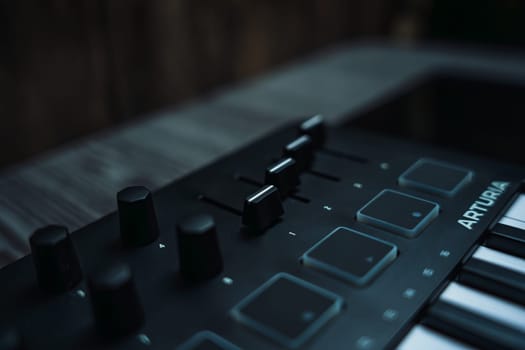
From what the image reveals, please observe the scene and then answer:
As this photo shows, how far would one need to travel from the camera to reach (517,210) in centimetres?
50

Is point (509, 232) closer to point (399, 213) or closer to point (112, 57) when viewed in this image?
point (399, 213)

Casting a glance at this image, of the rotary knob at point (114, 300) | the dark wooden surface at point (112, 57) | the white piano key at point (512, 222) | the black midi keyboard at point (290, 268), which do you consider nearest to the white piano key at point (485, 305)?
the black midi keyboard at point (290, 268)

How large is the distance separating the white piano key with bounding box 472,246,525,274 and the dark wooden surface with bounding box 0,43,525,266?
0.38m

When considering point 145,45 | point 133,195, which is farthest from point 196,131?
point 133,195

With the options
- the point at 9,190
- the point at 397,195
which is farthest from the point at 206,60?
the point at 397,195

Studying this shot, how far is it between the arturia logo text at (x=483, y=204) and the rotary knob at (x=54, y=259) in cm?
33

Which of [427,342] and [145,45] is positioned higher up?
[145,45]

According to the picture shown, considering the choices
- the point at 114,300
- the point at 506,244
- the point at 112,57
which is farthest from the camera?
the point at 112,57

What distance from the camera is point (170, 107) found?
936 millimetres

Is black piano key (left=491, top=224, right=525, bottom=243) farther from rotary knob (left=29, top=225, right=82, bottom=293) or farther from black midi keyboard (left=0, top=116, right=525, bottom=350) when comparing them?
rotary knob (left=29, top=225, right=82, bottom=293)

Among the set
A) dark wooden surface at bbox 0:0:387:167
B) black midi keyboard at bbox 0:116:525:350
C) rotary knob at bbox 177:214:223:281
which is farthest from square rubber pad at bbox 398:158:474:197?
dark wooden surface at bbox 0:0:387:167

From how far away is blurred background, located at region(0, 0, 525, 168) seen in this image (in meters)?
0.73

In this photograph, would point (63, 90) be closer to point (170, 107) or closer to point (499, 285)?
point (170, 107)

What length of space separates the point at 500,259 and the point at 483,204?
3.0 inches
